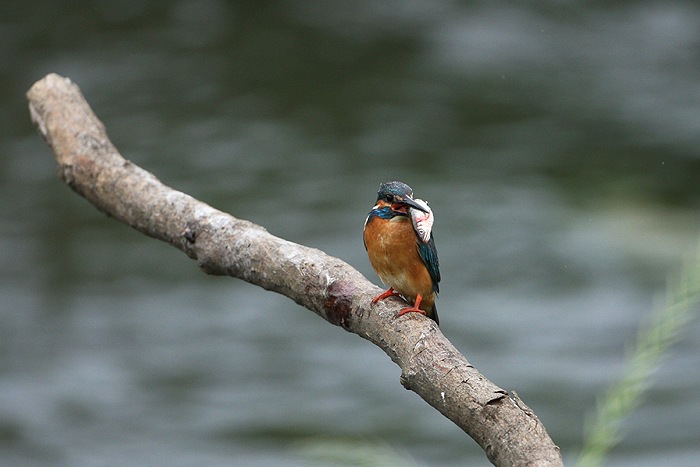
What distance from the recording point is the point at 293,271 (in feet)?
4.53

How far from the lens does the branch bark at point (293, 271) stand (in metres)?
0.96

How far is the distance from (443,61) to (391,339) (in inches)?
224

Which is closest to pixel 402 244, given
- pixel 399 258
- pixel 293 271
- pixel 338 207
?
pixel 399 258

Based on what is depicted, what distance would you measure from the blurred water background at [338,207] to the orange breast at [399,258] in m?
1.51

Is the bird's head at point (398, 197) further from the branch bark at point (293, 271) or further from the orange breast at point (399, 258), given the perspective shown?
the branch bark at point (293, 271)

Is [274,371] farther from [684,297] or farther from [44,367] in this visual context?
[684,297]

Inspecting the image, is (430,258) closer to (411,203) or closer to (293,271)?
(411,203)

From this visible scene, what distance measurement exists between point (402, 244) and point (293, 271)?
0.77 feet

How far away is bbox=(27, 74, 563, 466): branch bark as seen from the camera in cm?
96

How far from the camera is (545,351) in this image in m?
4.53

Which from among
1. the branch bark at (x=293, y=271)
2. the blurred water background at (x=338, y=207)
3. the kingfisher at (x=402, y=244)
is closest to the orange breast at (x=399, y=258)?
the kingfisher at (x=402, y=244)

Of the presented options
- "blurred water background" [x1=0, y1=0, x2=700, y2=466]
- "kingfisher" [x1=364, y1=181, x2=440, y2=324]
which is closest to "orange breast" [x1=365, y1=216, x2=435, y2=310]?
"kingfisher" [x1=364, y1=181, x2=440, y2=324]

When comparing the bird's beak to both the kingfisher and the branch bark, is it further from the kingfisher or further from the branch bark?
the branch bark

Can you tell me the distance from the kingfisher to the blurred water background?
1515mm
